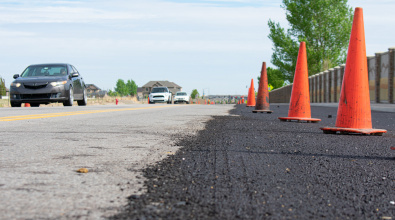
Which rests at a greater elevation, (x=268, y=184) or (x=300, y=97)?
(x=300, y=97)

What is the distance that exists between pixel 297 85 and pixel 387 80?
38.4 feet

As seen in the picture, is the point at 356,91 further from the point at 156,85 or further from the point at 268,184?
the point at 156,85

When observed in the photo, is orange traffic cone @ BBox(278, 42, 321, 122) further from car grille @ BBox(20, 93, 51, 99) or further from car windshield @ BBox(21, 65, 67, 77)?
car windshield @ BBox(21, 65, 67, 77)

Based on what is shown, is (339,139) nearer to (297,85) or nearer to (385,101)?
(297,85)

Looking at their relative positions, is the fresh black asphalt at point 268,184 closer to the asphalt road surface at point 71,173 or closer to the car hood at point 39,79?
the asphalt road surface at point 71,173

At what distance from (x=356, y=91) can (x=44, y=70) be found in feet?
44.4

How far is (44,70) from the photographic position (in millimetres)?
16719

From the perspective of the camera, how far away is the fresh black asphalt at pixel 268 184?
82.7 inches

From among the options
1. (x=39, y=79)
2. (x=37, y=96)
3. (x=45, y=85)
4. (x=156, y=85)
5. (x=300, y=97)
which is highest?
(x=156, y=85)

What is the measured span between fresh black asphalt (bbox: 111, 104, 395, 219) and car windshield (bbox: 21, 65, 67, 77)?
13.6m

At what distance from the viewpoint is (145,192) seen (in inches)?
94.3

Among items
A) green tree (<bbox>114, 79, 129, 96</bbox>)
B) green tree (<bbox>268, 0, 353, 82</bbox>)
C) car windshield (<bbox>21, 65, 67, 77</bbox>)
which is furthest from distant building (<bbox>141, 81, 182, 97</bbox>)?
car windshield (<bbox>21, 65, 67, 77</bbox>)

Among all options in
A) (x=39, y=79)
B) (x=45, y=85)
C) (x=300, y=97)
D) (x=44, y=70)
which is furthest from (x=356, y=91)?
(x=44, y=70)

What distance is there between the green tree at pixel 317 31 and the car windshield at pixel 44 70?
33135 millimetres
